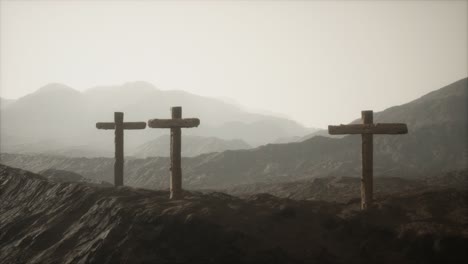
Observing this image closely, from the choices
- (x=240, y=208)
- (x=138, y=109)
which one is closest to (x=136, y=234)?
(x=240, y=208)

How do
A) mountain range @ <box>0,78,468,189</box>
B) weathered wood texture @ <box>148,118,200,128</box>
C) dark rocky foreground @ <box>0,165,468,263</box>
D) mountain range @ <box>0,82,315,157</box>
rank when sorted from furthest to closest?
mountain range @ <box>0,82,315,157</box> < mountain range @ <box>0,78,468,189</box> < weathered wood texture @ <box>148,118,200,128</box> < dark rocky foreground @ <box>0,165,468,263</box>

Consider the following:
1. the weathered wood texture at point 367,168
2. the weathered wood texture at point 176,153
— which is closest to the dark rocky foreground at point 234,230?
the weathered wood texture at point 367,168

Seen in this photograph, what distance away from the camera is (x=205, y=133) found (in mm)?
130625

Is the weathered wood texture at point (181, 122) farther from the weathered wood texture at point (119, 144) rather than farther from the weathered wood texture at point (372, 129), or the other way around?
the weathered wood texture at point (119, 144)

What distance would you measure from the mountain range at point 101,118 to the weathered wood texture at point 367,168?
299ft

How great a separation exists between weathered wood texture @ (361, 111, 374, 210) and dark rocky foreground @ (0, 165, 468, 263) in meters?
0.37

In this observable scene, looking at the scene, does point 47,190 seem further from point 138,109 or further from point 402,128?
point 138,109

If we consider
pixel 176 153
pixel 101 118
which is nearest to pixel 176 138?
pixel 176 153

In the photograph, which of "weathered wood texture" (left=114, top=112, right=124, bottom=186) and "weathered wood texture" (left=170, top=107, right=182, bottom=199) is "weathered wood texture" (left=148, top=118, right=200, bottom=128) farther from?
"weathered wood texture" (left=114, top=112, right=124, bottom=186)

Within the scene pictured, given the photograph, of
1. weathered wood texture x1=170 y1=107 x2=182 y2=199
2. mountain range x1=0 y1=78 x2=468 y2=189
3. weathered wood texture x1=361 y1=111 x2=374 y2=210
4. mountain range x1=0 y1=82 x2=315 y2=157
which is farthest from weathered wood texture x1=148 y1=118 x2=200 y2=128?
mountain range x1=0 y1=82 x2=315 y2=157

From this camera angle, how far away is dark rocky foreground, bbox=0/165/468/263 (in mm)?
8312

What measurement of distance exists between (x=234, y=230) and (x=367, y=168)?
4180mm

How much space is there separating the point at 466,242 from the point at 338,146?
4090cm

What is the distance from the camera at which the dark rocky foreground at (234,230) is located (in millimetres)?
8312
